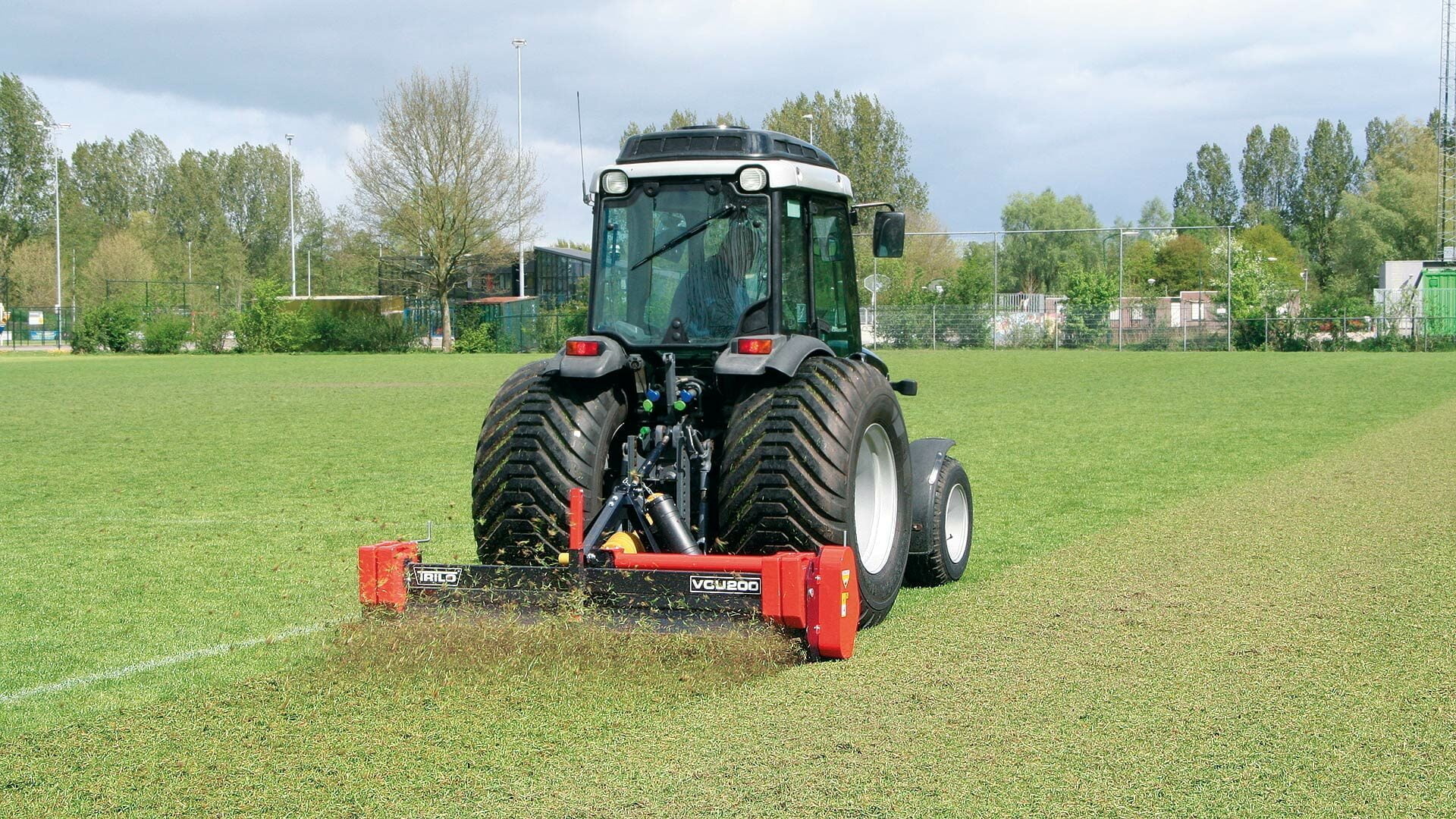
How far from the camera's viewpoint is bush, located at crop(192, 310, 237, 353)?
182 feet

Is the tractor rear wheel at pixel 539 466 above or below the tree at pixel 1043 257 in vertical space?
below

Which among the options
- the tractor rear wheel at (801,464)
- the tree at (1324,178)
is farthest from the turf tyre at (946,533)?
the tree at (1324,178)

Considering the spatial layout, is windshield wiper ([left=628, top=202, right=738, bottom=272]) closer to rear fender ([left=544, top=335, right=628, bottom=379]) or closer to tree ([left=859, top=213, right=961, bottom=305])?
rear fender ([left=544, top=335, right=628, bottom=379])

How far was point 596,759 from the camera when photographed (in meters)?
4.50

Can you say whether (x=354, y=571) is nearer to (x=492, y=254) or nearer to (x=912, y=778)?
(x=912, y=778)

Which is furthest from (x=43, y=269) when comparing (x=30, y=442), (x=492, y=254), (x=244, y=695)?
(x=244, y=695)

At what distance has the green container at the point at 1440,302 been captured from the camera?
4994 cm

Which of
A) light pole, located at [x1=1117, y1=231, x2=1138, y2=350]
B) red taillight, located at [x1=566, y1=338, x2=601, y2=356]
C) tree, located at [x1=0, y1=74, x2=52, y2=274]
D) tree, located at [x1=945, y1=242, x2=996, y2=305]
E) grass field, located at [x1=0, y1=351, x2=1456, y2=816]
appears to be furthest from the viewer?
tree, located at [x1=0, y1=74, x2=52, y2=274]

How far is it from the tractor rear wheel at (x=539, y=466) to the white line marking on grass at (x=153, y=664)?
1.07 meters

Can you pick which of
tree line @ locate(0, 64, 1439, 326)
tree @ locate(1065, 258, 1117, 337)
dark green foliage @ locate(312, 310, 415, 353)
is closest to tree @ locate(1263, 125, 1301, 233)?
tree line @ locate(0, 64, 1439, 326)

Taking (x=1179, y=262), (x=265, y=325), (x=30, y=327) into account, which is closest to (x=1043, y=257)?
(x=1179, y=262)

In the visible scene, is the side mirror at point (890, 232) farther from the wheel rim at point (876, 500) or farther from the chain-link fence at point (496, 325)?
the chain-link fence at point (496, 325)

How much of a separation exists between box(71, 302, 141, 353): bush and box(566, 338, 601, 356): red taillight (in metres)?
54.2

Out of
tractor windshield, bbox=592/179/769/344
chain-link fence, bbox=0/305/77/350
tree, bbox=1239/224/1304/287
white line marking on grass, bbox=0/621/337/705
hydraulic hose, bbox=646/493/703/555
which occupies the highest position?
tree, bbox=1239/224/1304/287
